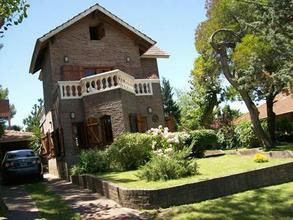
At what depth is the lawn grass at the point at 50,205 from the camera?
1057 centimetres

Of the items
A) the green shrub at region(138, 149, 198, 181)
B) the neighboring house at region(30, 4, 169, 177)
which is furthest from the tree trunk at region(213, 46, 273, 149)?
the green shrub at region(138, 149, 198, 181)

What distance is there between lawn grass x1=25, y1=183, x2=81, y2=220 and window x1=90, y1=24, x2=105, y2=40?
12138mm

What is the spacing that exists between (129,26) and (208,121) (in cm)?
1797

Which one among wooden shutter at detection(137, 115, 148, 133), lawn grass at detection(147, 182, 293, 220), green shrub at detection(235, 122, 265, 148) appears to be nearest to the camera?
lawn grass at detection(147, 182, 293, 220)

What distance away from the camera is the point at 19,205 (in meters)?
12.4

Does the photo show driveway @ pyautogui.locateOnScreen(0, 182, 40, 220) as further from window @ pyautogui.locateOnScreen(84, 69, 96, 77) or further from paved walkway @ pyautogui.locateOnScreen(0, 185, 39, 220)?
window @ pyautogui.locateOnScreen(84, 69, 96, 77)

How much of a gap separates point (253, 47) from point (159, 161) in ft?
38.6

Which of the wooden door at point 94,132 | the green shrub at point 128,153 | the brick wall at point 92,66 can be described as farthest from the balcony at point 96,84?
the green shrub at point 128,153

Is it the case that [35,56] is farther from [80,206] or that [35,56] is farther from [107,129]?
[80,206]

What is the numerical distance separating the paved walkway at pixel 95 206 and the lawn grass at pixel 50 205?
233mm

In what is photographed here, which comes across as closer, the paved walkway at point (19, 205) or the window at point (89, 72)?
the paved walkway at point (19, 205)

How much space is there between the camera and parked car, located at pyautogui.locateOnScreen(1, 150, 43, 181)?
59.3 ft

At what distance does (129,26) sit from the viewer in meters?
25.0

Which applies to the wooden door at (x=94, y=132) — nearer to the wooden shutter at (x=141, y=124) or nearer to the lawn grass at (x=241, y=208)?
the wooden shutter at (x=141, y=124)
